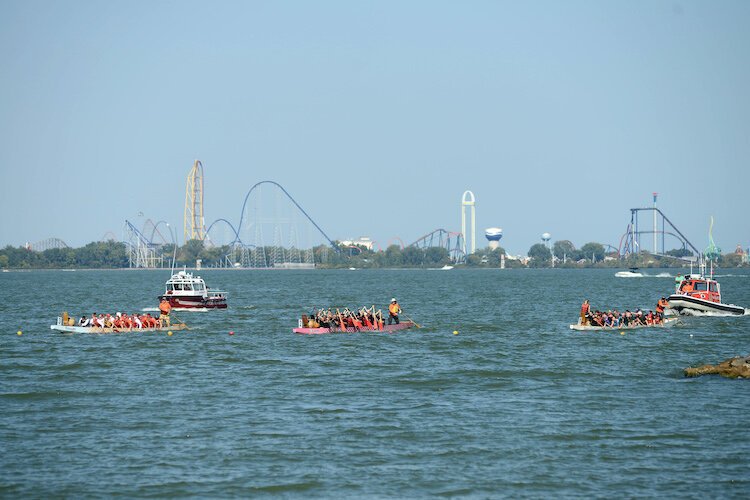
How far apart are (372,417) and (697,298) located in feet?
144

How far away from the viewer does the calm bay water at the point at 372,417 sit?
25562 mm

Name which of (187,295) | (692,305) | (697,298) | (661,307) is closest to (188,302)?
(187,295)

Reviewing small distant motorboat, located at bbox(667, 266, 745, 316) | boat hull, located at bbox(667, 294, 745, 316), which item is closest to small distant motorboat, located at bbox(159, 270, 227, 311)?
boat hull, located at bbox(667, 294, 745, 316)

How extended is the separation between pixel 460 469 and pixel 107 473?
361 inches

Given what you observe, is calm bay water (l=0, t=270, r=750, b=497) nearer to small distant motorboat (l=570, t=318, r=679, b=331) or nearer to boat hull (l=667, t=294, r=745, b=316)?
small distant motorboat (l=570, t=318, r=679, b=331)

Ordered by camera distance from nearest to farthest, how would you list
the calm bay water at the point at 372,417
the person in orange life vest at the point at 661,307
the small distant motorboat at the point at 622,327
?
the calm bay water at the point at 372,417, the small distant motorboat at the point at 622,327, the person in orange life vest at the point at 661,307

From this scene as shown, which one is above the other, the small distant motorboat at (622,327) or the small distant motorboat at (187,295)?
the small distant motorboat at (187,295)

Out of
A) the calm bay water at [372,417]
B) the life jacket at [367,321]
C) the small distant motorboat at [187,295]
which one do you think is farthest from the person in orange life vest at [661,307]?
the small distant motorboat at [187,295]

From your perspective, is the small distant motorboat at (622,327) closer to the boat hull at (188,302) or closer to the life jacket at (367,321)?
the life jacket at (367,321)

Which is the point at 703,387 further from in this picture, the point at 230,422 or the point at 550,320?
the point at 550,320

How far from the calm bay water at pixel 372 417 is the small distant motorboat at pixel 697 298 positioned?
1081 centimetres

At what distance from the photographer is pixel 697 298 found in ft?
233

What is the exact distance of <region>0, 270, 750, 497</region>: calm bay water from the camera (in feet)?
83.9

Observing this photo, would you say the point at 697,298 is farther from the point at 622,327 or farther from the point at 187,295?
the point at 187,295
